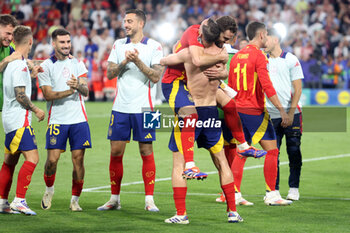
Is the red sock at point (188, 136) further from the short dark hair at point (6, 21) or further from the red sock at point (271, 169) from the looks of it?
the short dark hair at point (6, 21)

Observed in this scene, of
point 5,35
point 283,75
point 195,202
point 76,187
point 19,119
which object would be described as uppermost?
point 5,35

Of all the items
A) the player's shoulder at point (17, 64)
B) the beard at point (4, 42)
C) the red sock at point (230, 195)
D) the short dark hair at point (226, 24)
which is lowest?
the red sock at point (230, 195)

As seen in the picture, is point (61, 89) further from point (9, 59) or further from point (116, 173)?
point (116, 173)

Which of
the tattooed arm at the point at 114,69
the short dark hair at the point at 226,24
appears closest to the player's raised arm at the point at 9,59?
the tattooed arm at the point at 114,69

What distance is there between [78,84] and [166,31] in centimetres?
1997

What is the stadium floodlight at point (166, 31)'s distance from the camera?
91.5 feet

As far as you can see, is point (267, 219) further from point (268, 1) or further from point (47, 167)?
point (268, 1)

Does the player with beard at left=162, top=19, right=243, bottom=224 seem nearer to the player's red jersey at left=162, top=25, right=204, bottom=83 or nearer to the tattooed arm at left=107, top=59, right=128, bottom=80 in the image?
the player's red jersey at left=162, top=25, right=204, bottom=83

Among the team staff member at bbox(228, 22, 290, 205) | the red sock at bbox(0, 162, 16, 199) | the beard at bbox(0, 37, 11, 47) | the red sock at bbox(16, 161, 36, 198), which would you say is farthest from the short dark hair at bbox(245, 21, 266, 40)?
the red sock at bbox(0, 162, 16, 199)

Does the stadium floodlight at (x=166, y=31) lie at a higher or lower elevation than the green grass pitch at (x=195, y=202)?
higher

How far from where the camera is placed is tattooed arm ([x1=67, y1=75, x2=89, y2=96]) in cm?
819

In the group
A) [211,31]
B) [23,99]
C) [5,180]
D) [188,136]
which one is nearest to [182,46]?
[211,31]

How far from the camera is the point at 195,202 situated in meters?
8.98

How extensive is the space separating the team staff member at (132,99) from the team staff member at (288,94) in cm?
174
